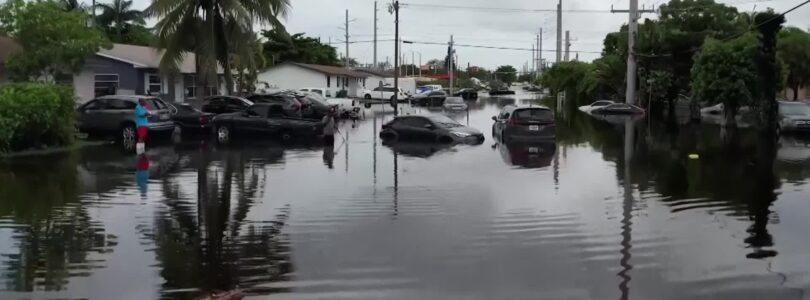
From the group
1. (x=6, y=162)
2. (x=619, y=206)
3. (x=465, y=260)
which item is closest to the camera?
(x=465, y=260)

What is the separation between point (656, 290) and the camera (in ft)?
25.7

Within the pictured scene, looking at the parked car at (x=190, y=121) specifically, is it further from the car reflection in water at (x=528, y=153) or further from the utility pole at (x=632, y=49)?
the utility pole at (x=632, y=49)

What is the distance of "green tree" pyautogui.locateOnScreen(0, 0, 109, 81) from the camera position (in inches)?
1098

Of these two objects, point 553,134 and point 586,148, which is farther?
point 553,134

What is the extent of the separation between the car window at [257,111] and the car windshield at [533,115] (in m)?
8.29

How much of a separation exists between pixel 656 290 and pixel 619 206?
5437 mm

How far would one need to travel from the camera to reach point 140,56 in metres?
41.0

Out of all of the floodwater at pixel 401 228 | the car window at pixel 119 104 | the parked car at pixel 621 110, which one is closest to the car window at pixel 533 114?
the floodwater at pixel 401 228

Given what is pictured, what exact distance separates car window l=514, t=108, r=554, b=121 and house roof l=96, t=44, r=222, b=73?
49.3 feet

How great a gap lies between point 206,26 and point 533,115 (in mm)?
14057

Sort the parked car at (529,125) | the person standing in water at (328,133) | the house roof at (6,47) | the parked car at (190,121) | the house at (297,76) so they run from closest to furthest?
1. the person standing in water at (328,133)
2. the parked car at (529,125)
3. the parked car at (190,121)
4. the house roof at (6,47)
5. the house at (297,76)

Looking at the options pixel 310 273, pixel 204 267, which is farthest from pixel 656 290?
pixel 204 267

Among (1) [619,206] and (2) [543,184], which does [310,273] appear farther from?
(2) [543,184]

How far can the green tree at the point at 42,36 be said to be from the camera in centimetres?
2789
